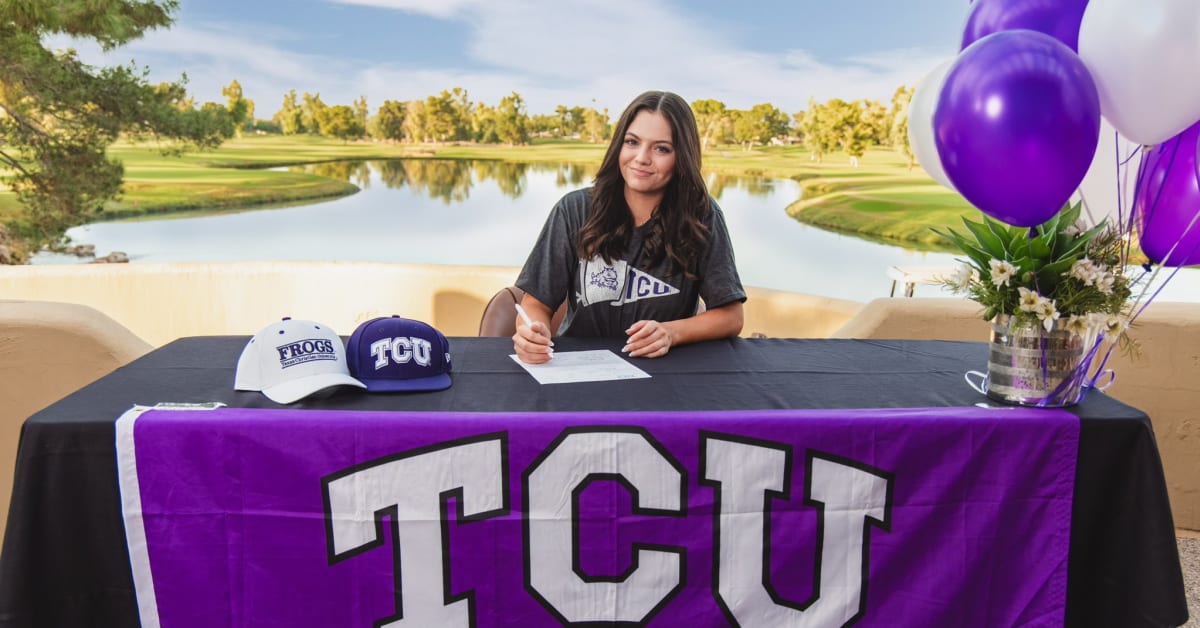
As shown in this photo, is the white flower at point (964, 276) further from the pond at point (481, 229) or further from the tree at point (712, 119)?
the tree at point (712, 119)

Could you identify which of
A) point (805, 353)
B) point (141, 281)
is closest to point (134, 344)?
point (141, 281)

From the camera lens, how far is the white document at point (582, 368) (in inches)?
61.3

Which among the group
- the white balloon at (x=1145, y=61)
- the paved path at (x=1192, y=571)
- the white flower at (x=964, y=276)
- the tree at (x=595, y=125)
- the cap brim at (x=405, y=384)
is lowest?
the paved path at (x=1192, y=571)

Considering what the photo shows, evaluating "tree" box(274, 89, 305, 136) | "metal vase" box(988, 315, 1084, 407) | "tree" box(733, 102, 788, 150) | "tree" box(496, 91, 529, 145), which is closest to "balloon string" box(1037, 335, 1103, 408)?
"metal vase" box(988, 315, 1084, 407)

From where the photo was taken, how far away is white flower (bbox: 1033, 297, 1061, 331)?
131 centimetres

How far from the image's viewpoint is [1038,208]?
130cm

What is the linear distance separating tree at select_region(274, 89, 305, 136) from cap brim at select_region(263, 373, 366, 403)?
6.03m

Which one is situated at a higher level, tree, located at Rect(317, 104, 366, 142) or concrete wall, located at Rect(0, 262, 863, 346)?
tree, located at Rect(317, 104, 366, 142)

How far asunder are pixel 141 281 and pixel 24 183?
4607mm

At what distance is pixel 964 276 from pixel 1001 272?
0.07 m

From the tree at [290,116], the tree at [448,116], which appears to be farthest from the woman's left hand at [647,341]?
the tree at [290,116]

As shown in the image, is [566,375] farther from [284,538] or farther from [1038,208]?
[1038,208]

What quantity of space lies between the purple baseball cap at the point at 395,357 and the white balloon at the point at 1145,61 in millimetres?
1292

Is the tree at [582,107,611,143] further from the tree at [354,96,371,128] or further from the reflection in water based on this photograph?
the tree at [354,96,371,128]
